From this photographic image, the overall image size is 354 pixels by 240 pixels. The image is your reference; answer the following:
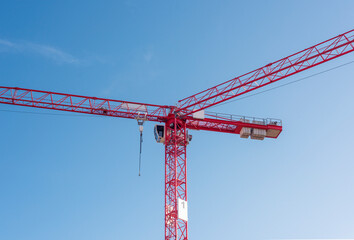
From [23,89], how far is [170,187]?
23.1 meters

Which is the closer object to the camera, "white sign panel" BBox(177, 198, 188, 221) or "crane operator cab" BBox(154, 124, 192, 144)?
"white sign panel" BBox(177, 198, 188, 221)

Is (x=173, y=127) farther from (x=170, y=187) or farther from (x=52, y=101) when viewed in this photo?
(x=52, y=101)

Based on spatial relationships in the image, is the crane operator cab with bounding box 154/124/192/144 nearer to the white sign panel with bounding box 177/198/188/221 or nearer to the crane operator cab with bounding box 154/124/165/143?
the crane operator cab with bounding box 154/124/165/143

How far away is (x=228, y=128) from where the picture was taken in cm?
8381

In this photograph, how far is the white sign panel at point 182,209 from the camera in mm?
76312

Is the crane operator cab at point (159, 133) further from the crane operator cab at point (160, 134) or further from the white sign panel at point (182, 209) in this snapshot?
the white sign panel at point (182, 209)

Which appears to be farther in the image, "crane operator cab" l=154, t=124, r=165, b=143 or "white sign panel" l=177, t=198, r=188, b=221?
"crane operator cab" l=154, t=124, r=165, b=143

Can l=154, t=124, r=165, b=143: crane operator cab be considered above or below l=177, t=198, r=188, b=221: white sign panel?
above

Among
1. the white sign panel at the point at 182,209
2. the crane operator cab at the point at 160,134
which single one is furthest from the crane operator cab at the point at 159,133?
the white sign panel at the point at 182,209

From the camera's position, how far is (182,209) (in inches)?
3024

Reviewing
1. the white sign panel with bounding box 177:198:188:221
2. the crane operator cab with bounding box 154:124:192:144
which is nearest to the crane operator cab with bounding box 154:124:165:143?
the crane operator cab with bounding box 154:124:192:144

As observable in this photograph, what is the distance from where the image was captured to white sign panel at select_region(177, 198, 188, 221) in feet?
250

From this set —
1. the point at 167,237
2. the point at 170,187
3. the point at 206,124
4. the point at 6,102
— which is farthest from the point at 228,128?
the point at 6,102

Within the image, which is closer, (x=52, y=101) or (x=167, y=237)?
(x=167, y=237)
